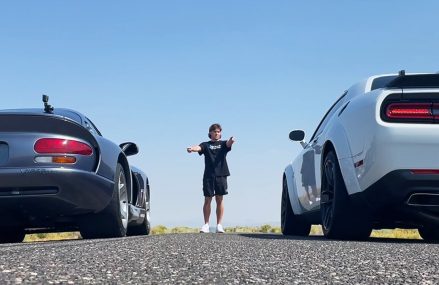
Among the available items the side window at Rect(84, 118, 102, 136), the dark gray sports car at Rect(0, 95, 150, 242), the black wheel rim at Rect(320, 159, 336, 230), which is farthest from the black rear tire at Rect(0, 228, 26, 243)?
the black wheel rim at Rect(320, 159, 336, 230)

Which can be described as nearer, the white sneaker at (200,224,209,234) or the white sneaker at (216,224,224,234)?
the white sneaker at (200,224,209,234)

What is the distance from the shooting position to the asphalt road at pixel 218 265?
2.78 metres

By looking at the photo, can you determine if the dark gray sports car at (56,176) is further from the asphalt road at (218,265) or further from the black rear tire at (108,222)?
the asphalt road at (218,265)

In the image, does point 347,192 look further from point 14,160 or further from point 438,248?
point 14,160

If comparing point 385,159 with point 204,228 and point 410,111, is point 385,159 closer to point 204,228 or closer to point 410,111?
point 410,111

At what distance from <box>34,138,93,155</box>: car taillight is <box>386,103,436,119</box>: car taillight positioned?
8.56 ft

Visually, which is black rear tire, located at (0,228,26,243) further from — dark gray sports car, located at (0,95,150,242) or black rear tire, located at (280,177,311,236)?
black rear tire, located at (280,177,311,236)

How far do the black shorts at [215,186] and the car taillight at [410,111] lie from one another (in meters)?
6.05

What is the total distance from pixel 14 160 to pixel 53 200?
47 centimetres

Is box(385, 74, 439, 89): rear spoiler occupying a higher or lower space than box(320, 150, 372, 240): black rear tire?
higher

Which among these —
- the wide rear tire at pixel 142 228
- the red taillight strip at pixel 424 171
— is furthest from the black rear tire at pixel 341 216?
the wide rear tire at pixel 142 228

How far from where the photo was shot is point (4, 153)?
5.75 meters

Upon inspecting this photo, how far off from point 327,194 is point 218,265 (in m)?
3.08

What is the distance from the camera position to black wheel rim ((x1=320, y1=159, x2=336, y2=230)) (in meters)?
5.95
